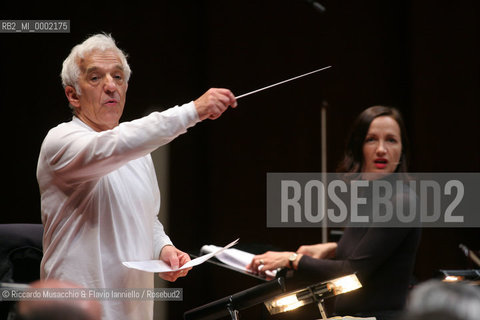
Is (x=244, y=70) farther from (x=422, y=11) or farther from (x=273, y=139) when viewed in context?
(x=422, y=11)

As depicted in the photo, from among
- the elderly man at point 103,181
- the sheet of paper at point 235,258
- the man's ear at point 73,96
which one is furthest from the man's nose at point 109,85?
the sheet of paper at point 235,258

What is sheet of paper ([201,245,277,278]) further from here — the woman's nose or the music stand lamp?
the woman's nose

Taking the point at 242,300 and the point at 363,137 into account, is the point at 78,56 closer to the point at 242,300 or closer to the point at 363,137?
the point at 242,300

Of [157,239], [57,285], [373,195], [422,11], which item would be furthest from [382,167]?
[422,11]

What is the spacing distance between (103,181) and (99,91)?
28 centimetres

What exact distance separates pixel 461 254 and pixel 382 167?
177cm

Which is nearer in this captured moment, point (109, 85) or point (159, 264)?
point (159, 264)

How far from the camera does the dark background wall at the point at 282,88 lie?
12.8 ft

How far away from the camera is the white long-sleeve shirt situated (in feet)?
5.27

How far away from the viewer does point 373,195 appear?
92.5 inches

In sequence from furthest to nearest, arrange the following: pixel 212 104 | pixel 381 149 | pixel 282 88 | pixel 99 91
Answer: pixel 282 88
pixel 381 149
pixel 99 91
pixel 212 104

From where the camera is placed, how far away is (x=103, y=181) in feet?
5.78

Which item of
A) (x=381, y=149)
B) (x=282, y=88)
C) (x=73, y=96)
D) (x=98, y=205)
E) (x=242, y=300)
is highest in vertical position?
(x=282, y=88)

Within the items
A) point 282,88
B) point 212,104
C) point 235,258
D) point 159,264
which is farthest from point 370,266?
point 282,88
